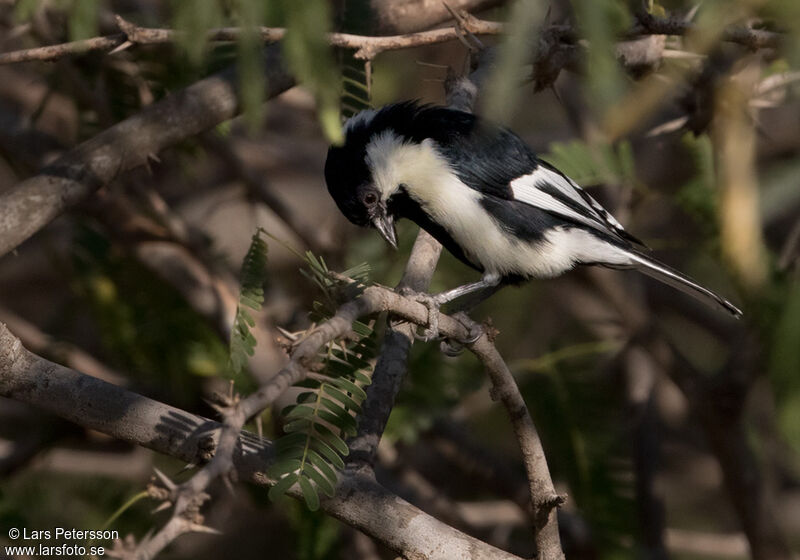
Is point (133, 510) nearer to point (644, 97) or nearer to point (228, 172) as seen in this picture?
point (228, 172)

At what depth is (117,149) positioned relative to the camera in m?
2.90

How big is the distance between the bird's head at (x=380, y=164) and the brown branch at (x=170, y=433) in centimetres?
116

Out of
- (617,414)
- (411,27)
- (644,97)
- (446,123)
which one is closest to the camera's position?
(644,97)

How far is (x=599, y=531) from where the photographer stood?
12.9 ft

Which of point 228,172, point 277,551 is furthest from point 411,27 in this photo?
point 277,551

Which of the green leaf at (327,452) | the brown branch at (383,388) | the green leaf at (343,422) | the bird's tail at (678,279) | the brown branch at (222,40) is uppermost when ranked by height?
the brown branch at (222,40)

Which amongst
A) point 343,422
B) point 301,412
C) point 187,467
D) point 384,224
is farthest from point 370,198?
point 187,467

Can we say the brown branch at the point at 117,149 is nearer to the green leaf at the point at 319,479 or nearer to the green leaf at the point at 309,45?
the green leaf at the point at 319,479

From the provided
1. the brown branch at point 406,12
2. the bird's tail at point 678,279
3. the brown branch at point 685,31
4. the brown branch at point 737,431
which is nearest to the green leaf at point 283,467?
the brown branch at point 685,31

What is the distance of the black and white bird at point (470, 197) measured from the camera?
3.23 metres

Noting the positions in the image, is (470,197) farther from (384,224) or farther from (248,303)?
(248,303)

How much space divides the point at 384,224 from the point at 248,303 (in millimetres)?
1020

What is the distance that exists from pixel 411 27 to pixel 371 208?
0.78 meters

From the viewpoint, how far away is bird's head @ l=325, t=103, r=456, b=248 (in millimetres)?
3252
